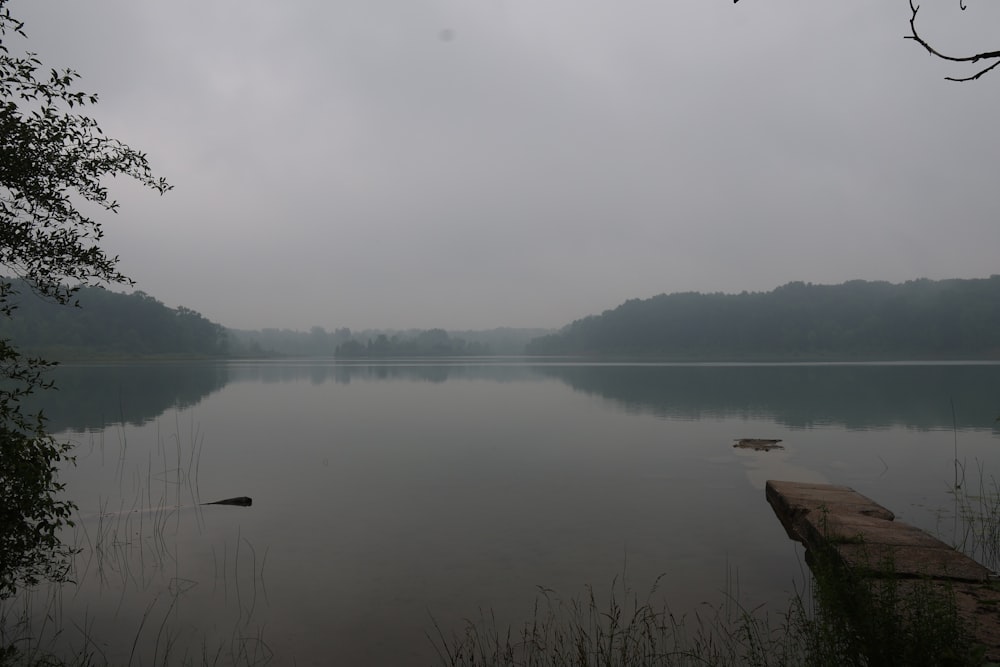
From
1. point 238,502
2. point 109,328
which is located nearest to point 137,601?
point 238,502

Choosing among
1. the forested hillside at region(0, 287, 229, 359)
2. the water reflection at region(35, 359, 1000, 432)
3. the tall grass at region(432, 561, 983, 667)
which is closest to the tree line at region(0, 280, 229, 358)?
the forested hillside at region(0, 287, 229, 359)

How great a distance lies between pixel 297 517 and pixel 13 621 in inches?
208

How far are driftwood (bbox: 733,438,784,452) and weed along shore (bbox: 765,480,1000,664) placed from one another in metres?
7.70

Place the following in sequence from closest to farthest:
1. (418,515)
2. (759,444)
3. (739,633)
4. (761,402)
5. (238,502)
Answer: (739,633) → (418,515) → (238,502) → (759,444) → (761,402)

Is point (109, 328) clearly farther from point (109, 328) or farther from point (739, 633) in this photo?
point (739, 633)

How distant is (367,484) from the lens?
1559 cm

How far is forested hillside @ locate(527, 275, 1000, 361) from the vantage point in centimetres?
12638

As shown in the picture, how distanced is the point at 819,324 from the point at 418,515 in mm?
155730

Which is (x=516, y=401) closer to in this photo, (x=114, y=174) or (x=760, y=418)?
(x=760, y=418)

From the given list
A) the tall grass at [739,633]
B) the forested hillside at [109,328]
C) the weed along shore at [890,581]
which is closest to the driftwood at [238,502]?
the tall grass at [739,633]

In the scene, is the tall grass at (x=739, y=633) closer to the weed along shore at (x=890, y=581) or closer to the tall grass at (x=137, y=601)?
the weed along shore at (x=890, y=581)

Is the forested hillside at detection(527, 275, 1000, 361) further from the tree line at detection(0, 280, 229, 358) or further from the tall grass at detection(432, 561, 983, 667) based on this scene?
the tall grass at detection(432, 561, 983, 667)

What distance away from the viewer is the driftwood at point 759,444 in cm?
2030

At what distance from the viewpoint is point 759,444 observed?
20.8 metres
